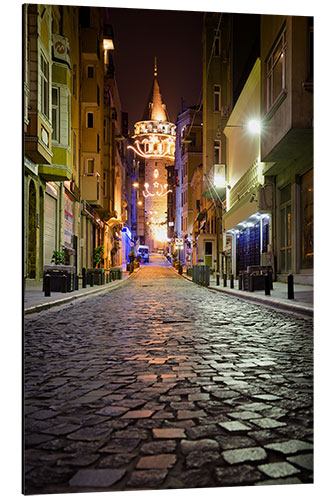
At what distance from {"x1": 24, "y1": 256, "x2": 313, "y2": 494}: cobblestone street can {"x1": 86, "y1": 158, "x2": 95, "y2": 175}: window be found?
75.6 ft

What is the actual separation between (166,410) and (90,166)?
87.3ft

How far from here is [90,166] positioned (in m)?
28.1

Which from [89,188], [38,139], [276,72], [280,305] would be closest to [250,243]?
[89,188]

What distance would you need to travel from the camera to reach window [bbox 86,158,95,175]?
91.5ft

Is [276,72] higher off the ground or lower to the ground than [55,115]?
lower

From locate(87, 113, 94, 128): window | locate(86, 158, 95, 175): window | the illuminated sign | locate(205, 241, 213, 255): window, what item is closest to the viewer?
locate(86, 158, 95, 175): window

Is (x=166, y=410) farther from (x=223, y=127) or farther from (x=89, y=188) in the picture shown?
(x=223, y=127)

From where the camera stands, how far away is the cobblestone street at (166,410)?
1.75 metres

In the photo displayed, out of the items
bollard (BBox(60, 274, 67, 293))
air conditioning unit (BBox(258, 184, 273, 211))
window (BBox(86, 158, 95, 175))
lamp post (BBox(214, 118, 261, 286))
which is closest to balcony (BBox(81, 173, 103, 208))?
window (BBox(86, 158, 95, 175))

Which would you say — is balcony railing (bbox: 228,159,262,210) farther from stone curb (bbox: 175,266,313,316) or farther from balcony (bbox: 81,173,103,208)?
balcony (bbox: 81,173,103,208)

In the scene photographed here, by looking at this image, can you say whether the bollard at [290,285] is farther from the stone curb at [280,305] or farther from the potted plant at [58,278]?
the potted plant at [58,278]

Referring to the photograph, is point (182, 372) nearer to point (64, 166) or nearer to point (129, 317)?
point (129, 317)

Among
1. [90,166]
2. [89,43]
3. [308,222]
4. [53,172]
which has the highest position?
[89,43]

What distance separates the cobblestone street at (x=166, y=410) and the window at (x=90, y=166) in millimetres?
23042
